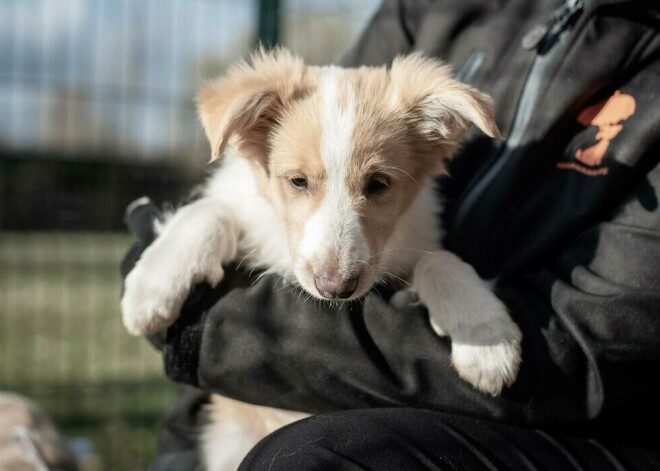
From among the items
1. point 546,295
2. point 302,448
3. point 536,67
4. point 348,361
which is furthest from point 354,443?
point 536,67

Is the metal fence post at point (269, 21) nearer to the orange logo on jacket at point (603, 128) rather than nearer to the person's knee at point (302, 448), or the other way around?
the orange logo on jacket at point (603, 128)

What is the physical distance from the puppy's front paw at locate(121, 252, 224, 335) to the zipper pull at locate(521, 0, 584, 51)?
129cm

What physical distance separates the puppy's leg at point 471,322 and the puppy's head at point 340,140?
0.19m

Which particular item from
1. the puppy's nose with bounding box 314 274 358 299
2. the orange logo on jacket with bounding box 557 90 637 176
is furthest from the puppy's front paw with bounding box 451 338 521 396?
the orange logo on jacket with bounding box 557 90 637 176

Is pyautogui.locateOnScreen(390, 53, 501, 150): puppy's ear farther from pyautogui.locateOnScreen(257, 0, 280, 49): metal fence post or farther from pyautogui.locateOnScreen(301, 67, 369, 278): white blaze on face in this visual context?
pyautogui.locateOnScreen(257, 0, 280, 49): metal fence post

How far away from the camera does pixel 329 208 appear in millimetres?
2346

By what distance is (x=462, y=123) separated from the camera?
8.30ft

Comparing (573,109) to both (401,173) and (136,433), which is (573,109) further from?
(136,433)

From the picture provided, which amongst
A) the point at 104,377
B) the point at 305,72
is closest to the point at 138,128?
the point at 104,377

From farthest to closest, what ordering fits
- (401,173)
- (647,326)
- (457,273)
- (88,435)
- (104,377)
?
(104,377) < (88,435) < (401,173) < (457,273) < (647,326)

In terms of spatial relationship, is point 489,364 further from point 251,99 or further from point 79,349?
point 79,349

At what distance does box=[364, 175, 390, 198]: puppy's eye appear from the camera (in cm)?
245

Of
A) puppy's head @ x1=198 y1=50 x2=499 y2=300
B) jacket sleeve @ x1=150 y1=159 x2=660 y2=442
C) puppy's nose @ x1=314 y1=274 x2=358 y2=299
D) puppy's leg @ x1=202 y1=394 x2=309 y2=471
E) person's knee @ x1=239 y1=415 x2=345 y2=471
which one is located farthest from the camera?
puppy's leg @ x1=202 y1=394 x2=309 y2=471

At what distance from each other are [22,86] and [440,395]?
3922 mm
